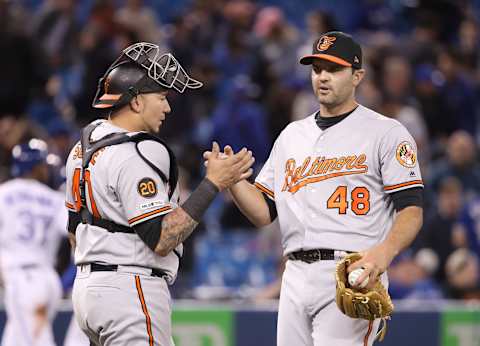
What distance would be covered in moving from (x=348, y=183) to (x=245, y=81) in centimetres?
675

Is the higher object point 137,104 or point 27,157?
point 137,104

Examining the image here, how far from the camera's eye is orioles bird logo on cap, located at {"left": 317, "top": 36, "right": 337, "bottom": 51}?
211 inches

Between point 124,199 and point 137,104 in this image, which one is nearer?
point 124,199

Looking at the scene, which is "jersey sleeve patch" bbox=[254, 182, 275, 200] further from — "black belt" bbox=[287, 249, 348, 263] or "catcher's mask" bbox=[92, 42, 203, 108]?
"catcher's mask" bbox=[92, 42, 203, 108]

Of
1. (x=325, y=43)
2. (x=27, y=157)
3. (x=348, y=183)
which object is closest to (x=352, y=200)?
(x=348, y=183)

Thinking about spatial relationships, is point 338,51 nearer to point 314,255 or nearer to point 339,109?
point 339,109

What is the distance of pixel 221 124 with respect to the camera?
1136cm

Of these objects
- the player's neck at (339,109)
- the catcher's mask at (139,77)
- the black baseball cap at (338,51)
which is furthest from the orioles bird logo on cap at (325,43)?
the catcher's mask at (139,77)

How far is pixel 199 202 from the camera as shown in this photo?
4.92m

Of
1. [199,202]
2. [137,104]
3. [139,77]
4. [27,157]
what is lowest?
[199,202]

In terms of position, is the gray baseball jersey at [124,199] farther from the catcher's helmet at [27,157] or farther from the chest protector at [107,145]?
the catcher's helmet at [27,157]

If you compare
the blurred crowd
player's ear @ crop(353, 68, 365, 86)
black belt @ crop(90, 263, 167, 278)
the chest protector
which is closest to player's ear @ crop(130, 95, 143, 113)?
the chest protector

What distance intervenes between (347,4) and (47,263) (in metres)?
7.10

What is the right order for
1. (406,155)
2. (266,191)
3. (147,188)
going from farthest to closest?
1. (266,191)
2. (406,155)
3. (147,188)
